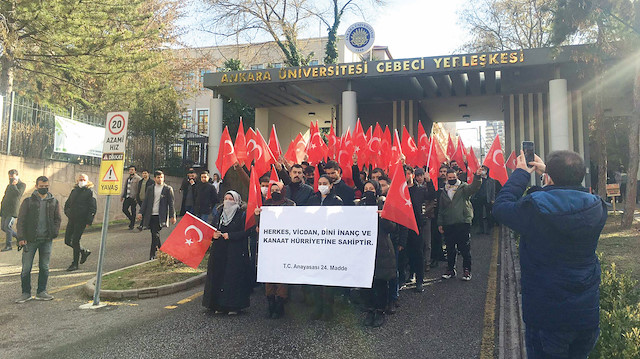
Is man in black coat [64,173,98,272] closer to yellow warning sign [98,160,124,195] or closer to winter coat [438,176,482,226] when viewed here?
yellow warning sign [98,160,124,195]

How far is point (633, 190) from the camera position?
11.1m

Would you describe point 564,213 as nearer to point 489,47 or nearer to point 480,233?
point 480,233

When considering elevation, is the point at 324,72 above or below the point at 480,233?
above

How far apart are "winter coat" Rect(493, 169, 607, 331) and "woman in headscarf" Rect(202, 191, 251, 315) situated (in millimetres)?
3748

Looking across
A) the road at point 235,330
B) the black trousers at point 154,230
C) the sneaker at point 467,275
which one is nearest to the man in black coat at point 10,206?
the black trousers at point 154,230

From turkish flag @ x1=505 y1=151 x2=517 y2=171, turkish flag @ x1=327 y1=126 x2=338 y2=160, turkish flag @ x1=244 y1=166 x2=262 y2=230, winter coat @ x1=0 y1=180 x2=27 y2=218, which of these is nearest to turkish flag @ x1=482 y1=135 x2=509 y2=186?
turkish flag @ x1=505 y1=151 x2=517 y2=171

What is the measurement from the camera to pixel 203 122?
40.7 meters

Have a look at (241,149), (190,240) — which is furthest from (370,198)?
(241,149)

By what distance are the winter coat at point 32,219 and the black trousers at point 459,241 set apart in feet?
20.1

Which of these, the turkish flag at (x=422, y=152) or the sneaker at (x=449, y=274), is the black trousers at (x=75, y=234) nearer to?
the sneaker at (x=449, y=274)

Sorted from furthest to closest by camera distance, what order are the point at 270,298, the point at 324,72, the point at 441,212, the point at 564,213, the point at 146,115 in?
the point at 146,115 → the point at 324,72 → the point at 441,212 → the point at 270,298 → the point at 564,213

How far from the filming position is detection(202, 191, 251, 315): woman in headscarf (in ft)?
18.4

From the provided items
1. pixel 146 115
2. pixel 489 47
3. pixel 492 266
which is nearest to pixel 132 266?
pixel 492 266

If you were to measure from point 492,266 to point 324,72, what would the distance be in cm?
1218
